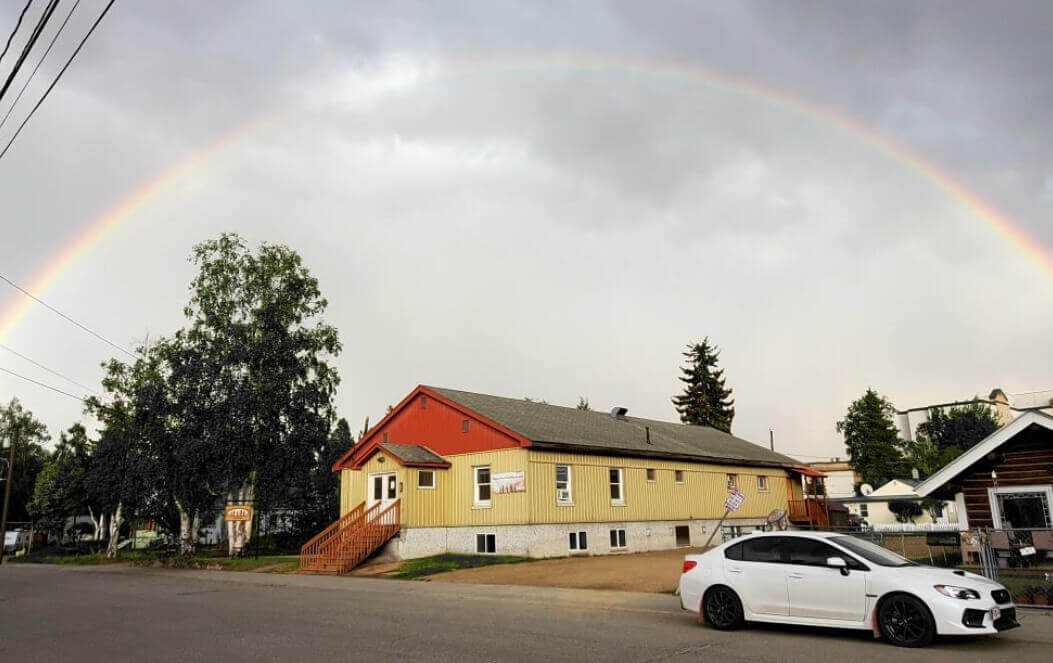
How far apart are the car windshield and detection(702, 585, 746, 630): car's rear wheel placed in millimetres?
1815

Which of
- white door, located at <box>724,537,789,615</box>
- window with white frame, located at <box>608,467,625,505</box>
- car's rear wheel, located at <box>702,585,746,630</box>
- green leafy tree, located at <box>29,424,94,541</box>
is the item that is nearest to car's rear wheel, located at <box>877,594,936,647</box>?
white door, located at <box>724,537,789,615</box>

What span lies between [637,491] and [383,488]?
10806mm

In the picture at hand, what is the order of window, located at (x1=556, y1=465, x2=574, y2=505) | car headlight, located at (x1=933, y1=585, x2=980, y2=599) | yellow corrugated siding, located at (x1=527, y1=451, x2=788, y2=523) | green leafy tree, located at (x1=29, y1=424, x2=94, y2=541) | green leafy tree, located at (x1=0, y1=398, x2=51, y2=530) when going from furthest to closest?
green leafy tree, located at (x1=0, y1=398, x2=51, y2=530) → green leafy tree, located at (x1=29, y1=424, x2=94, y2=541) → window, located at (x1=556, y1=465, x2=574, y2=505) → yellow corrugated siding, located at (x1=527, y1=451, x2=788, y2=523) → car headlight, located at (x1=933, y1=585, x2=980, y2=599)

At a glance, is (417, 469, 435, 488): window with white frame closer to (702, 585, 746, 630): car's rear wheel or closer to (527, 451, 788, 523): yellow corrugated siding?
(527, 451, 788, 523): yellow corrugated siding

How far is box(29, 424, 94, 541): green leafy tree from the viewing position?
51.7 metres

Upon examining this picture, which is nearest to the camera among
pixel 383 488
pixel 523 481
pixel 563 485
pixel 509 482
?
pixel 523 481

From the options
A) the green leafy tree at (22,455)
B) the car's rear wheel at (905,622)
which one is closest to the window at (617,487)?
the car's rear wheel at (905,622)

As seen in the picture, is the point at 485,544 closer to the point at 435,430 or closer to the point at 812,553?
the point at 435,430

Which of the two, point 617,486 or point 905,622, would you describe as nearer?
point 905,622

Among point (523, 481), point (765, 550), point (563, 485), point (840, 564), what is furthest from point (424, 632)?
point (563, 485)

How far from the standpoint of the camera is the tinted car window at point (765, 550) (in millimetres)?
11211

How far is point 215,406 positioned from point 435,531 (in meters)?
15.0

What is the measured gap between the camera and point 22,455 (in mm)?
75500

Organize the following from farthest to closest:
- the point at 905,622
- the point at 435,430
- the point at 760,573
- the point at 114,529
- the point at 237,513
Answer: the point at 114,529 < the point at 237,513 < the point at 435,430 < the point at 760,573 < the point at 905,622
